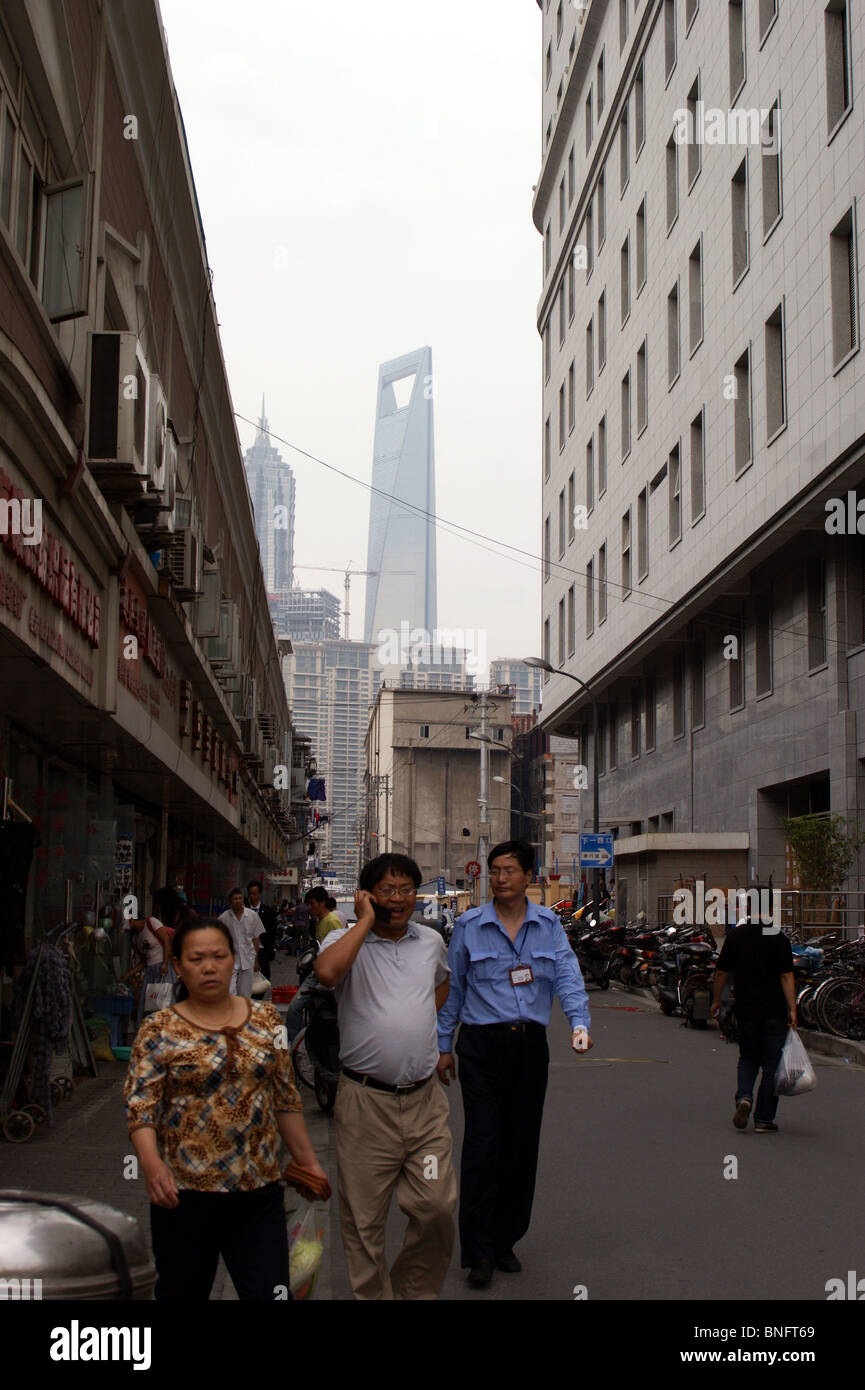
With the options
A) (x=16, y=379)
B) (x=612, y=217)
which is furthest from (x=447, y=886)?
(x=16, y=379)

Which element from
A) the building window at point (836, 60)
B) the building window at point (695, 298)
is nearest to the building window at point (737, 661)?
the building window at point (695, 298)

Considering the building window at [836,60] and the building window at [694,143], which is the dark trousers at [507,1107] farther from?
the building window at [694,143]

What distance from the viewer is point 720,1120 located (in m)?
10.3

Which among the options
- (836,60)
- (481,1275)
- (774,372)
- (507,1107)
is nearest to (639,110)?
(774,372)

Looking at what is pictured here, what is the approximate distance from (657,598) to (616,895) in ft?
32.4

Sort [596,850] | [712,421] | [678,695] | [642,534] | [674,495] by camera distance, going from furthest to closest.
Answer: [642,534]
[678,695]
[596,850]
[674,495]
[712,421]

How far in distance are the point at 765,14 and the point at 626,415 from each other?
1282 centimetres

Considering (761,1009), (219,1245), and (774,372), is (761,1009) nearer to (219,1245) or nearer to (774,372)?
(219,1245)

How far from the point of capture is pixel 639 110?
3609 cm

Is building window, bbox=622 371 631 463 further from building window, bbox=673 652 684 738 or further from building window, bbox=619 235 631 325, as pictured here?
building window, bbox=673 652 684 738

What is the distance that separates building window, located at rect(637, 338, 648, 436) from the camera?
34969 millimetres

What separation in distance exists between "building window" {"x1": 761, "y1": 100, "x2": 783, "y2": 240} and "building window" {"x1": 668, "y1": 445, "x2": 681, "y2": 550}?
23.8 ft

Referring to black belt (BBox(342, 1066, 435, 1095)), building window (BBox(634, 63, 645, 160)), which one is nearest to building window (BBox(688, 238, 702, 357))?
building window (BBox(634, 63, 645, 160))

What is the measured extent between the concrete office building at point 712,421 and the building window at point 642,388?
3.1 inches
